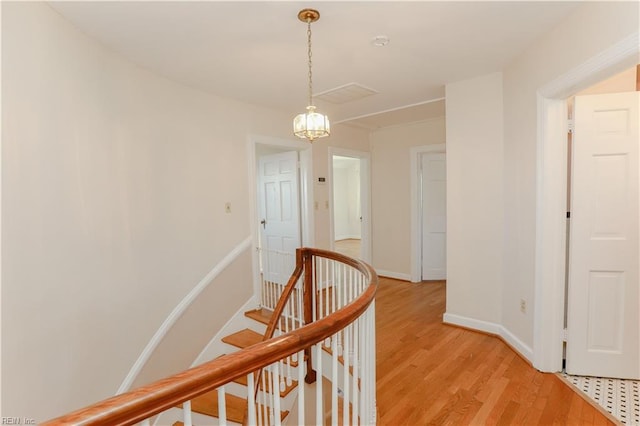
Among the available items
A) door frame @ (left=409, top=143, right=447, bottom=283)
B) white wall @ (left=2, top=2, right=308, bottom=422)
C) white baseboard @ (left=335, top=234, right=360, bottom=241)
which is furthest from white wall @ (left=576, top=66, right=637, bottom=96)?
white baseboard @ (left=335, top=234, right=360, bottom=241)

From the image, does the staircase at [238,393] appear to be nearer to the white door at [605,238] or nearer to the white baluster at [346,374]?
the white baluster at [346,374]

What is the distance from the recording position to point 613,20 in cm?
181

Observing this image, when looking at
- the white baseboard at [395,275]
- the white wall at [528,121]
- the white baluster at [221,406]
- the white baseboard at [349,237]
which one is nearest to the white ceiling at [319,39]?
the white wall at [528,121]

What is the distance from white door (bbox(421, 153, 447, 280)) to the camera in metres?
5.18

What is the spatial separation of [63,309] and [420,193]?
15.0 ft

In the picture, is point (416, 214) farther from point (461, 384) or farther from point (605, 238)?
point (461, 384)

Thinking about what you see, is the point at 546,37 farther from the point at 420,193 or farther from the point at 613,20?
the point at 420,193

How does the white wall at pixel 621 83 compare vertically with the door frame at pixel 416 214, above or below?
above

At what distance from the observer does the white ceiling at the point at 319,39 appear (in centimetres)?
198

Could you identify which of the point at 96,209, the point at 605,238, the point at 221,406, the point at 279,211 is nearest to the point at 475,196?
the point at 605,238

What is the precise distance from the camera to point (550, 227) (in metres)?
2.46

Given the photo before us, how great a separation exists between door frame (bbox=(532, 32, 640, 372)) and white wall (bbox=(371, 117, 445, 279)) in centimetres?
252

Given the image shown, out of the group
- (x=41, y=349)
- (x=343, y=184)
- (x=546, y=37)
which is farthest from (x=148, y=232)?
(x=343, y=184)

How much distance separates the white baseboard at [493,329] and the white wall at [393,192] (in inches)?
70.2
